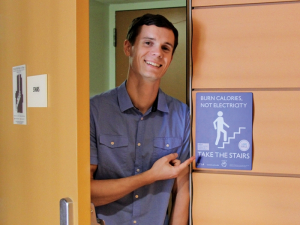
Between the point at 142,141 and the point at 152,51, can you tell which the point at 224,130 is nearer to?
the point at 142,141

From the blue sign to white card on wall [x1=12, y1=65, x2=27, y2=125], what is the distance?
744mm

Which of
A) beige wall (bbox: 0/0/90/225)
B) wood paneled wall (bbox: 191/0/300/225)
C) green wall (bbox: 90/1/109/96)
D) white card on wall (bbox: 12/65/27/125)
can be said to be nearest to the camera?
beige wall (bbox: 0/0/90/225)

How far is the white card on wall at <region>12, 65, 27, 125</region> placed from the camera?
997 mm

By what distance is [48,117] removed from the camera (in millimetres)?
874

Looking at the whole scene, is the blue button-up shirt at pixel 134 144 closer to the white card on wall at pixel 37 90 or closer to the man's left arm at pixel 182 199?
the man's left arm at pixel 182 199

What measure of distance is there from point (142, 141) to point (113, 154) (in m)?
0.14

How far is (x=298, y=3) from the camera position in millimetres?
1298

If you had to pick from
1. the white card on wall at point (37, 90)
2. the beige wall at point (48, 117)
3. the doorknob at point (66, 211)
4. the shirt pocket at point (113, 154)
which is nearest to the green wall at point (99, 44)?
the shirt pocket at point (113, 154)

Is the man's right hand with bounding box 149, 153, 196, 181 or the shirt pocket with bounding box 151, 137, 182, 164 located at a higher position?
the shirt pocket with bounding box 151, 137, 182, 164

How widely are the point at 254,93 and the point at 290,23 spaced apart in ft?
1.09

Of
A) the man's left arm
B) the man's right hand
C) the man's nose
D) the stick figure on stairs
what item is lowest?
the man's left arm

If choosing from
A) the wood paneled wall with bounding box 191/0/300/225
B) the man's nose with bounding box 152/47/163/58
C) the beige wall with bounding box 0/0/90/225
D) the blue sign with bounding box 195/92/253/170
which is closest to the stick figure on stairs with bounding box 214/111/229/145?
the blue sign with bounding box 195/92/253/170

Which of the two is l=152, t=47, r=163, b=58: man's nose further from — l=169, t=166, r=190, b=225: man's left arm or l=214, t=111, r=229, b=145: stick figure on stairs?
l=169, t=166, r=190, b=225: man's left arm

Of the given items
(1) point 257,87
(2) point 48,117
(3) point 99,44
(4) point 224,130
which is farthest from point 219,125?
(3) point 99,44
